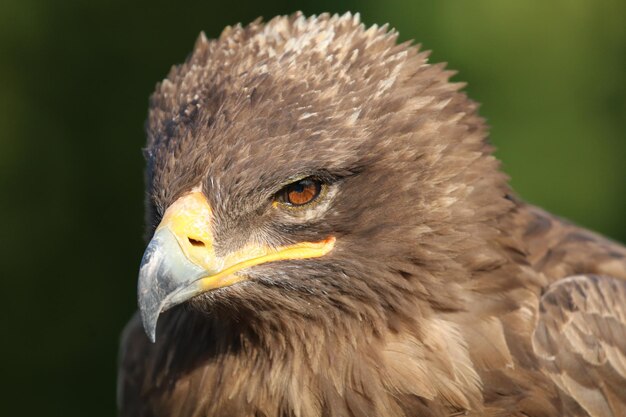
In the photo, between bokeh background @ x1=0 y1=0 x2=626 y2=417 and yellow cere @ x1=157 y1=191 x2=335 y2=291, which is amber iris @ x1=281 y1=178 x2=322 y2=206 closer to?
yellow cere @ x1=157 y1=191 x2=335 y2=291

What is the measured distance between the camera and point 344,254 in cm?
286

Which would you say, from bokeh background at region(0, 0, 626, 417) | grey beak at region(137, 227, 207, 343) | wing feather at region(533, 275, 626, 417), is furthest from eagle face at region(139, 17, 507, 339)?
bokeh background at region(0, 0, 626, 417)

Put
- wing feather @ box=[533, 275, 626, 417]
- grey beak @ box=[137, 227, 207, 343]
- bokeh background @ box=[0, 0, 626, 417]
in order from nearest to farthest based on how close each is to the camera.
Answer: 1. grey beak @ box=[137, 227, 207, 343]
2. wing feather @ box=[533, 275, 626, 417]
3. bokeh background @ box=[0, 0, 626, 417]

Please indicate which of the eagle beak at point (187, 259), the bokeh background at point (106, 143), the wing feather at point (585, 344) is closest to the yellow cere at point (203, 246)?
the eagle beak at point (187, 259)

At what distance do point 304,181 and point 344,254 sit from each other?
231mm

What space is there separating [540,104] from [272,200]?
3.28m

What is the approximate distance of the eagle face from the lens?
8.95 feet

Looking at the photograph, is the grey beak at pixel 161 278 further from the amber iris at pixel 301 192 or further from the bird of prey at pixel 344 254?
the amber iris at pixel 301 192

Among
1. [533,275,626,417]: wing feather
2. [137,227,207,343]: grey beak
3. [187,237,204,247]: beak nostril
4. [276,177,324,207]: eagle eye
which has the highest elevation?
[276,177,324,207]: eagle eye

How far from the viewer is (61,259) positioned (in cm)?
611

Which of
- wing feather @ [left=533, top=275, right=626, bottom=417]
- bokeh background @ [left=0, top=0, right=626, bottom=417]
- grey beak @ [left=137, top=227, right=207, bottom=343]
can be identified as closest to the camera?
grey beak @ [left=137, top=227, right=207, bottom=343]

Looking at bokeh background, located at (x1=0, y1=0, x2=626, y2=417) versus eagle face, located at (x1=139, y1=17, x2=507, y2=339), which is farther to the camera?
bokeh background, located at (x1=0, y1=0, x2=626, y2=417)

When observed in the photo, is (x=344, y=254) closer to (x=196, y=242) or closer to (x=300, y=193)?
(x=300, y=193)

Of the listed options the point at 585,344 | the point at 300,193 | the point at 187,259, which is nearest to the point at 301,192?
the point at 300,193
